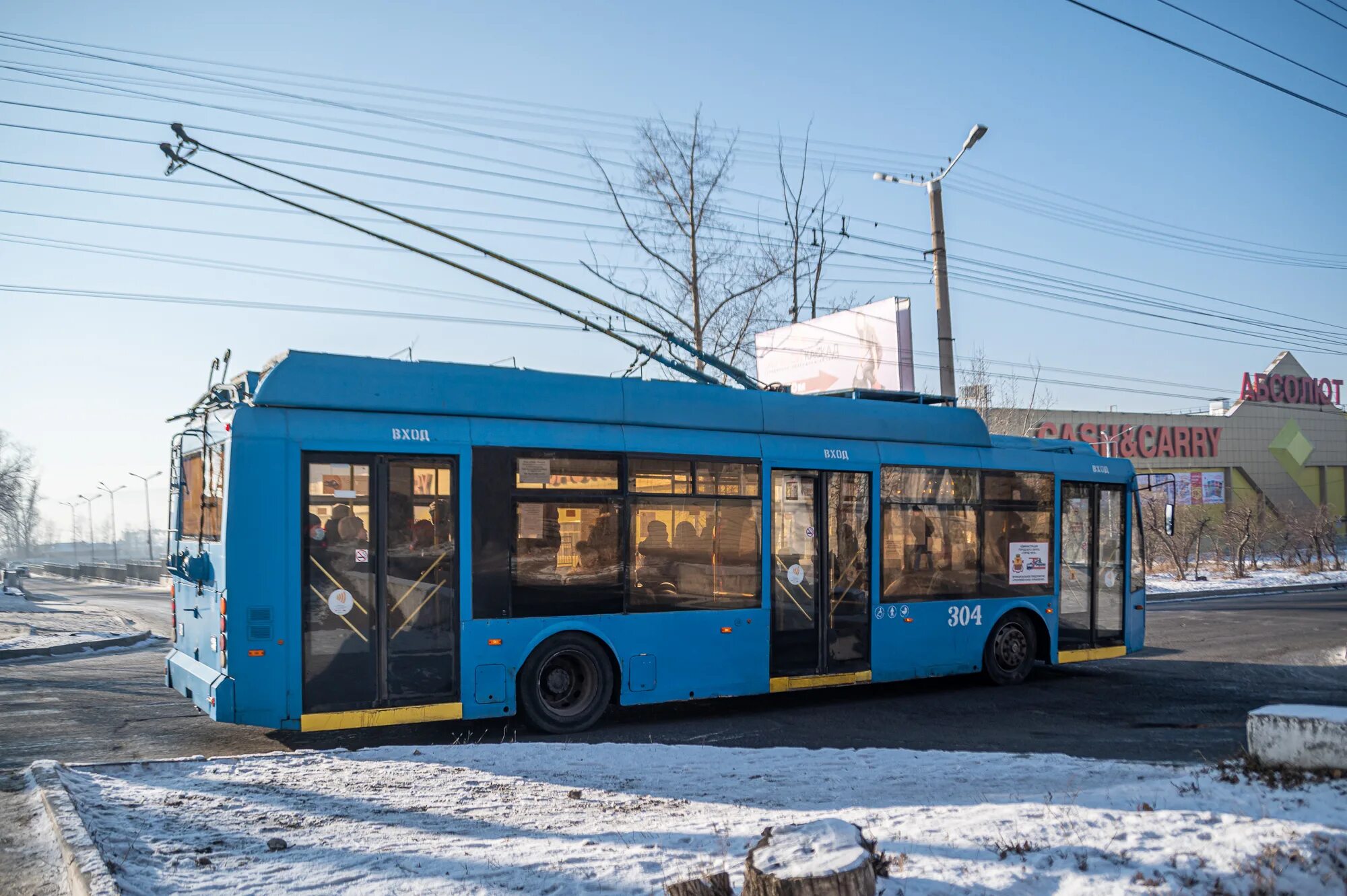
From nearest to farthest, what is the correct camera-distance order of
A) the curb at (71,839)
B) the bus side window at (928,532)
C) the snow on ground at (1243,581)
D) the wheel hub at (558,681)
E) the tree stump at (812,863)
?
1. the tree stump at (812,863)
2. the curb at (71,839)
3. the wheel hub at (558,681)
4. the bus side window at (928,532)
5. the snow on ground at (1243,581)

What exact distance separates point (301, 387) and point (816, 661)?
6091 millimetres

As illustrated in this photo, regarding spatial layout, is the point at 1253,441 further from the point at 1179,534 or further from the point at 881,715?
the point at 881,715

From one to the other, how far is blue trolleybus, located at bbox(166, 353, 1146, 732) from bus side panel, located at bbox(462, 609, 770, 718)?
2 cm

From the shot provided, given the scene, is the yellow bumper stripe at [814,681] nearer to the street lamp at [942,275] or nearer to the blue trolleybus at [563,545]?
the blue trolleybus at [563,545]

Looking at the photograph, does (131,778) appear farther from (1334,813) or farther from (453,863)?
(1334,813)

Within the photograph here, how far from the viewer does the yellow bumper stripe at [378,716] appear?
815 cm

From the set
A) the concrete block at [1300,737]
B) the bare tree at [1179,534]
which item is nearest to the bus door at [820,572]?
the concrete block at [1300,737]

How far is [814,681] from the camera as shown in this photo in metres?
10.8

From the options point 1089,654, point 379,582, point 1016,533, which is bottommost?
point 1089,654

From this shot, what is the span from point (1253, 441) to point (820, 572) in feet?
166

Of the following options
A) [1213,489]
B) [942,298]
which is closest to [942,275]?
[942,298]

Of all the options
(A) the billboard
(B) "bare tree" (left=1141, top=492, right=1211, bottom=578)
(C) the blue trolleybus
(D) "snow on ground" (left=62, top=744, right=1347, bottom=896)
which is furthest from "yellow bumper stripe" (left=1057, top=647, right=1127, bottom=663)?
(B) "bare tree" (left=1141, top=492, right=1211, bottom=578)

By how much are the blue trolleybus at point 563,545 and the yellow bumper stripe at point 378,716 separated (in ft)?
0.07

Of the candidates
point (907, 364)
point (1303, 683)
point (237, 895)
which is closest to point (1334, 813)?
point (237, 895)
